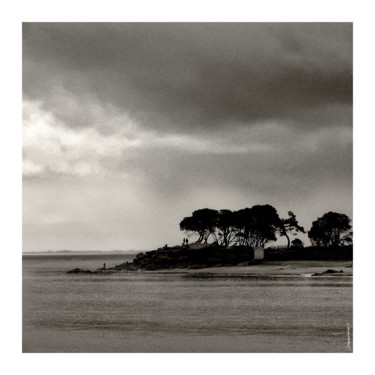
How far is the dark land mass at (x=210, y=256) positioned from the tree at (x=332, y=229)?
6.5 inches

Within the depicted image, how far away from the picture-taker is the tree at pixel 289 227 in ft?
35.6

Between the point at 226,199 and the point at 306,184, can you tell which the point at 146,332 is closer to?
the point at 226,199

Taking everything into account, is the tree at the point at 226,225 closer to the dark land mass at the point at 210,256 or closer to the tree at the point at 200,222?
the tree at the point at 200,222

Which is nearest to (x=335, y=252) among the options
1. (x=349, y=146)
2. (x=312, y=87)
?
(x=349, y=146)

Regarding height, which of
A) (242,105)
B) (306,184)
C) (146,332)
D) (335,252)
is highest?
(242,105)

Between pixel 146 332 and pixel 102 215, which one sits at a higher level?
pixel 102 215

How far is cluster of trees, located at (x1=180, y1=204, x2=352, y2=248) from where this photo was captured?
10.7 meters

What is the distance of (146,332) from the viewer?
34.8 feet

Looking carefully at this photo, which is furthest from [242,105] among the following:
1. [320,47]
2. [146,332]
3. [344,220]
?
[146,332]

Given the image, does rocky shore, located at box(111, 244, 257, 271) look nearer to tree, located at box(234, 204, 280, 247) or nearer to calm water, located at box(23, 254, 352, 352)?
calm water, located at box(23, 254, 352, 352)

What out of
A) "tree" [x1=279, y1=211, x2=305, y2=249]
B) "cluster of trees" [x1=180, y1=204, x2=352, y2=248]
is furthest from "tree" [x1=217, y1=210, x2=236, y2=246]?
"tree" [x1=279, y1=211, x2=305, y2=249]

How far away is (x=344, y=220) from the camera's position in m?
10.7

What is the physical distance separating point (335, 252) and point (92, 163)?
3.18 meters

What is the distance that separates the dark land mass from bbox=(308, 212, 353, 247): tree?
17 cm
